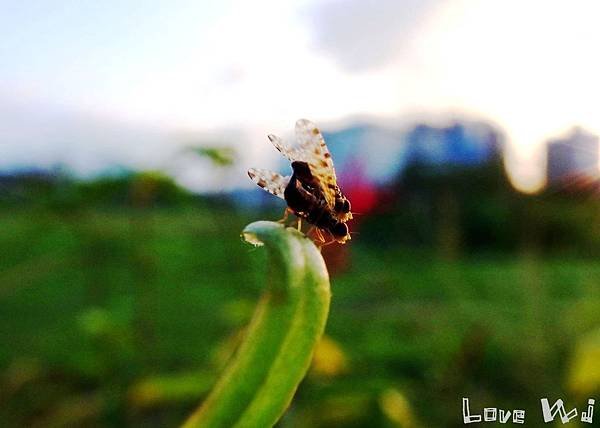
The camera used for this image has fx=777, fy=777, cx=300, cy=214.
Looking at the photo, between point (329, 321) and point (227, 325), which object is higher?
point (227, 325)

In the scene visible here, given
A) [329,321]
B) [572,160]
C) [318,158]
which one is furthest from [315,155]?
[572,160]

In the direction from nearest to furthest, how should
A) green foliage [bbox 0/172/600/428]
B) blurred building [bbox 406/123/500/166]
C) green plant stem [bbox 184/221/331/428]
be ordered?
1. green plant stem [bbox 184/221/331/428]
2. green foliage [bbox 0/172/600/428]
3. blurred building [bbox 406/123/500/166]

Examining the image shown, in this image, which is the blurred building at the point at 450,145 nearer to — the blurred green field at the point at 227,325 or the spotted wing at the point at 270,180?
the blurred green field at the point at 227,325

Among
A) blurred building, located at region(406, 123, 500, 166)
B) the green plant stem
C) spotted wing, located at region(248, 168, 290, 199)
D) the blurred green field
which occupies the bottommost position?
the green plant stem

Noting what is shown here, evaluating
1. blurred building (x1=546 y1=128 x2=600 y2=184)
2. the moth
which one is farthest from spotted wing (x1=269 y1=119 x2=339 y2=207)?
blurred building (x1=546 y1=128 x2=600 y2=184)

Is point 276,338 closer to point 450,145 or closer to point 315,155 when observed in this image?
point 315,155

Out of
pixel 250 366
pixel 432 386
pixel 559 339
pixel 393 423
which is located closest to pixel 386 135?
pixel 559 339

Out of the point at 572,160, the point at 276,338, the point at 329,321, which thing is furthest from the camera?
the point at 572,160

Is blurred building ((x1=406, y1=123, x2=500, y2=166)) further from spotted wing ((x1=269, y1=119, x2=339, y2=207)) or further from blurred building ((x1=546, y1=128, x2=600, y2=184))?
spotted wing ((x1=269, y1=119, x2=339, y2=207))
